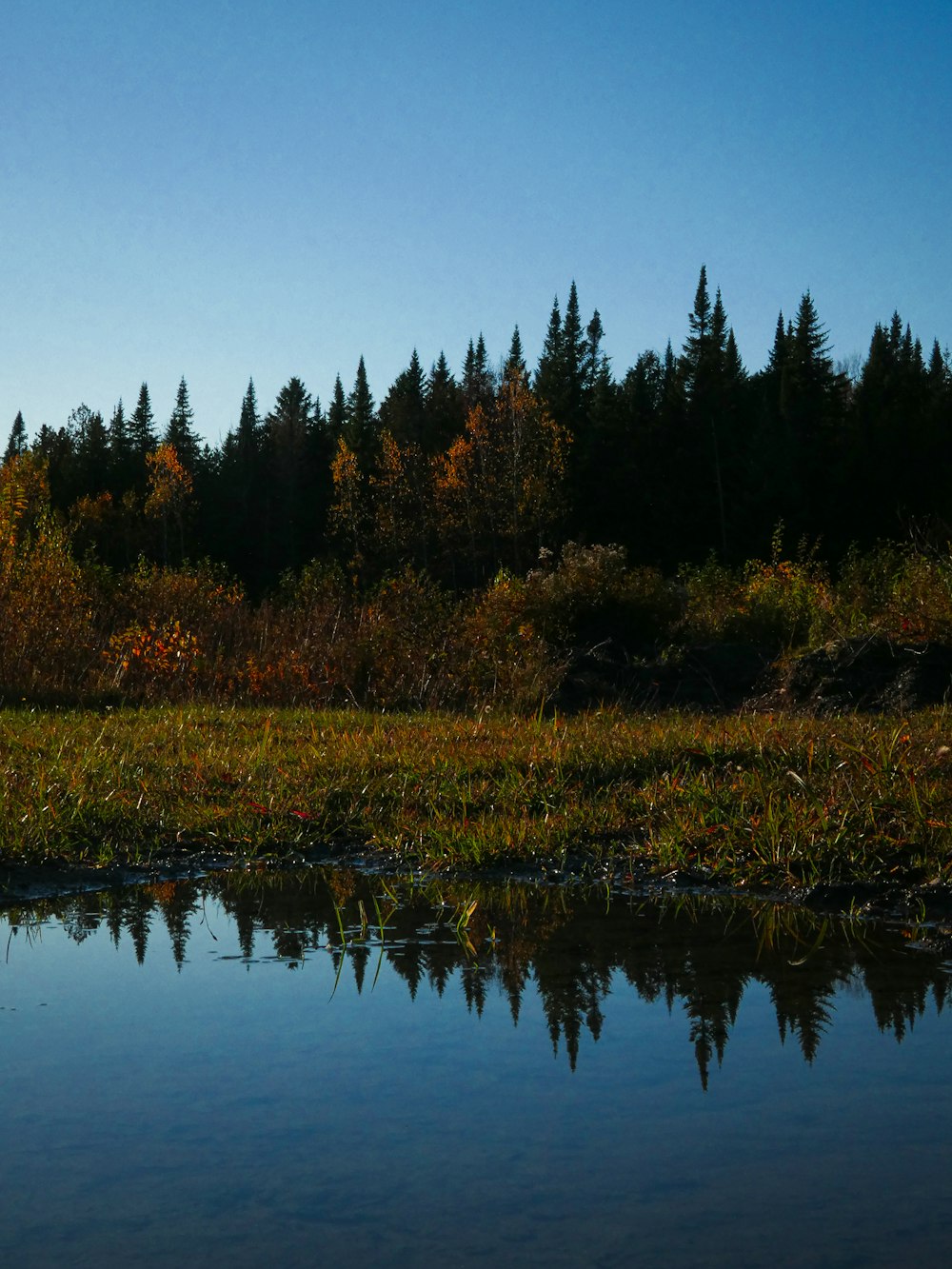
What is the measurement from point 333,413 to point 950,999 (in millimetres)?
75483

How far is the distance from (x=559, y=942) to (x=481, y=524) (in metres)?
43.3

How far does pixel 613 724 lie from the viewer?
891 centimetres

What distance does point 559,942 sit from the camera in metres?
4.43

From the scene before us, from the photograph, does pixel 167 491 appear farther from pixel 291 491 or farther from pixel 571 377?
pixel 571 377

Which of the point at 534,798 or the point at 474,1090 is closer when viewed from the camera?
the point at 474,1090

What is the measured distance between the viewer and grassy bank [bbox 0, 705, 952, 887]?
5.60m

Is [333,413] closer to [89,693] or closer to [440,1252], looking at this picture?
[89,693]

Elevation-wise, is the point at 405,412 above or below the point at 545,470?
above

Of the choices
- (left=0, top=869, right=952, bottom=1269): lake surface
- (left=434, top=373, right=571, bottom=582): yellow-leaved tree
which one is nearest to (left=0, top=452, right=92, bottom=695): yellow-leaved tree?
(left=0, top=869, right=952, bottom=1269): lake surface

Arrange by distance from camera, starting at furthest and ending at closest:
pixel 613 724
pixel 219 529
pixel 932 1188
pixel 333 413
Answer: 1. pixel 333 413
2. pixel 219 529
3. pixel 613 724
4. pixel 932 1188

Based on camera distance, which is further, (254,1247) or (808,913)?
(808,913)

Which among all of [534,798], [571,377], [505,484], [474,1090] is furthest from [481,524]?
[474,1090]

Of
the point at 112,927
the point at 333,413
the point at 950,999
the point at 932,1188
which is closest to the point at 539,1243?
the point at 932,1188

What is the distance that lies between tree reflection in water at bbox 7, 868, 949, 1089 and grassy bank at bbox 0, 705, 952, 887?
0.47m
